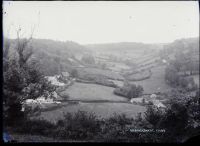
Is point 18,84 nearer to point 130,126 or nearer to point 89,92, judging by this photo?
point 89,92

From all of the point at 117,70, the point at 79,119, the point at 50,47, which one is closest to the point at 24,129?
the point at 79,119

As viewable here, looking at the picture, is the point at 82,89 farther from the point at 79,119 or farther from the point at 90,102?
the point at 79,119

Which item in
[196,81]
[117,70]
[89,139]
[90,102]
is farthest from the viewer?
[196,81]

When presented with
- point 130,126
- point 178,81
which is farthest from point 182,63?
point 130,126

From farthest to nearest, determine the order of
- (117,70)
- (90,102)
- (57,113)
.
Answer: (117,70)
(90,102)
(57,113)

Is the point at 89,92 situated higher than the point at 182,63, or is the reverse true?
the point at 182,63

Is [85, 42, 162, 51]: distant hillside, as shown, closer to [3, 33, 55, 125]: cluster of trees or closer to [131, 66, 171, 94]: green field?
[131, 66, 171, 94]: green field

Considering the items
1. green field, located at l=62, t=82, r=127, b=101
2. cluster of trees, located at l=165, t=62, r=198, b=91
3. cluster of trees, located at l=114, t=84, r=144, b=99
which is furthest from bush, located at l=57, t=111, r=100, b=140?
cluster of trees, located at l=165, t=62, r=198, b=91
